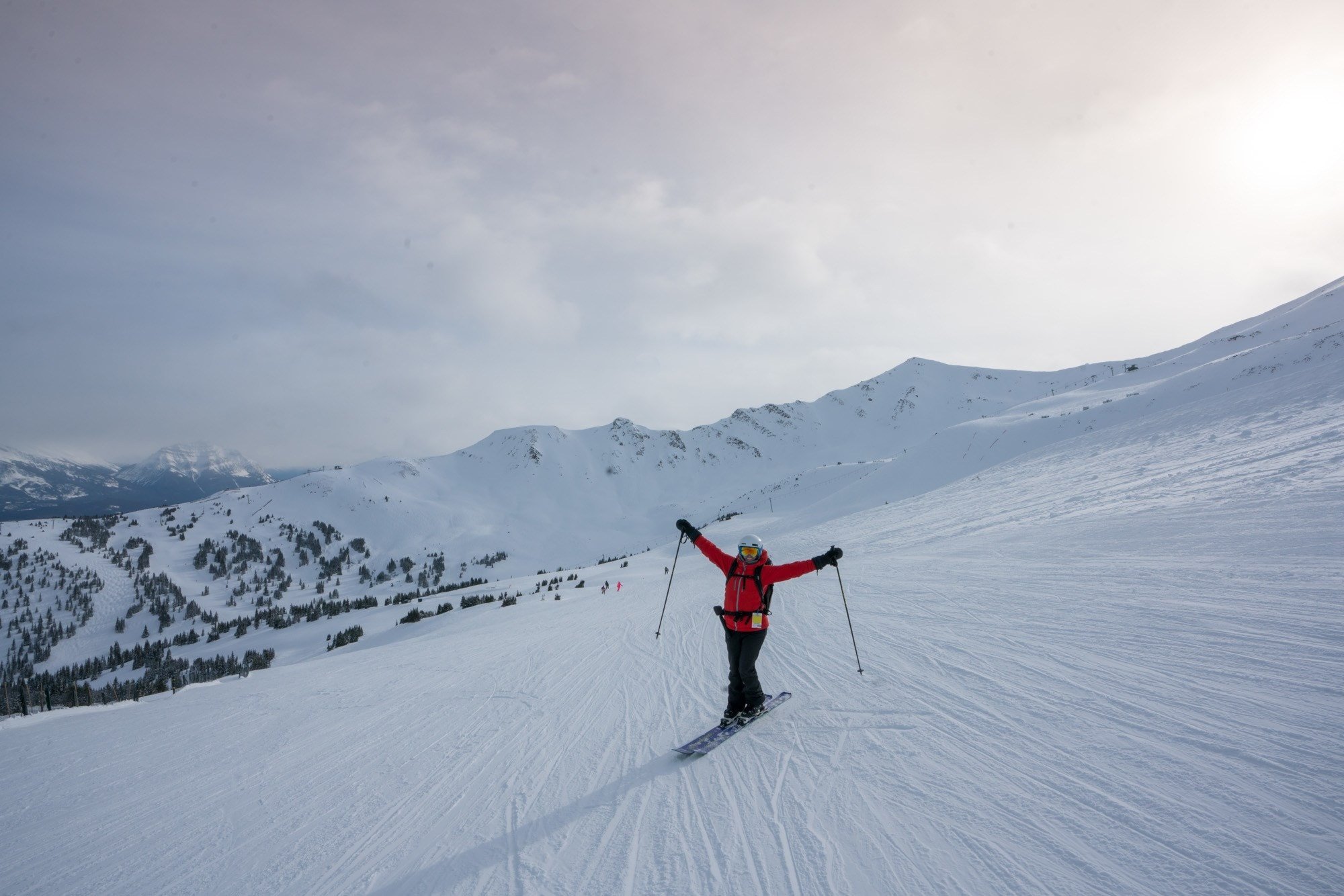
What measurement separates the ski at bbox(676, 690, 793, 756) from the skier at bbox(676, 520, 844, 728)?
66 millimetres

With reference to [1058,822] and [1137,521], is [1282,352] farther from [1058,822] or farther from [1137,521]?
[1058,822]

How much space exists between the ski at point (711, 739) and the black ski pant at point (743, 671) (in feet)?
0.48

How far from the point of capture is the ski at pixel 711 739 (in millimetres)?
4859

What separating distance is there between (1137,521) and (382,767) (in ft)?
49.3

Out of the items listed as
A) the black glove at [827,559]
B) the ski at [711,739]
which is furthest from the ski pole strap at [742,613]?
→ the ski at [711,739]

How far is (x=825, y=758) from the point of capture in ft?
14.9

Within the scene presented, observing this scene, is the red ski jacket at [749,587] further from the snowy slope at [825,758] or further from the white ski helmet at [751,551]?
the snowy slope at [825,758]

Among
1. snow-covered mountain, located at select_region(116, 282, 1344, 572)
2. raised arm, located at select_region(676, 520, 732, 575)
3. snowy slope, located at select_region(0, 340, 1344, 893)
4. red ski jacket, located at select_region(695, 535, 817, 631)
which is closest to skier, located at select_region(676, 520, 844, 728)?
red ski jacket, located at select_region(695, 535, 817, 631)

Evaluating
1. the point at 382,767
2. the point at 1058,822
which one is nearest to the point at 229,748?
the point at 382,767

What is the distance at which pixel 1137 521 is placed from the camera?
11445 millimetres

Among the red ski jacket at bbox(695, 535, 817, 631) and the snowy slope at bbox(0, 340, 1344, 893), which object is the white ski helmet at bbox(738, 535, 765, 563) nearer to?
the red ski jacket at bbox(695, 535, 817, 631)

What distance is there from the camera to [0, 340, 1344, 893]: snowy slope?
3.18 metres

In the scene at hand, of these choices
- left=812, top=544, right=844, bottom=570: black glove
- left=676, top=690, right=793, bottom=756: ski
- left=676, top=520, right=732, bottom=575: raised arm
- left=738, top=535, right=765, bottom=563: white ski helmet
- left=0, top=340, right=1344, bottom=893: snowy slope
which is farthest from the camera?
left=676, top=520, right=732, bottom=575: raised arm

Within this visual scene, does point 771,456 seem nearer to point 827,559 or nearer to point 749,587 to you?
point 827,559
